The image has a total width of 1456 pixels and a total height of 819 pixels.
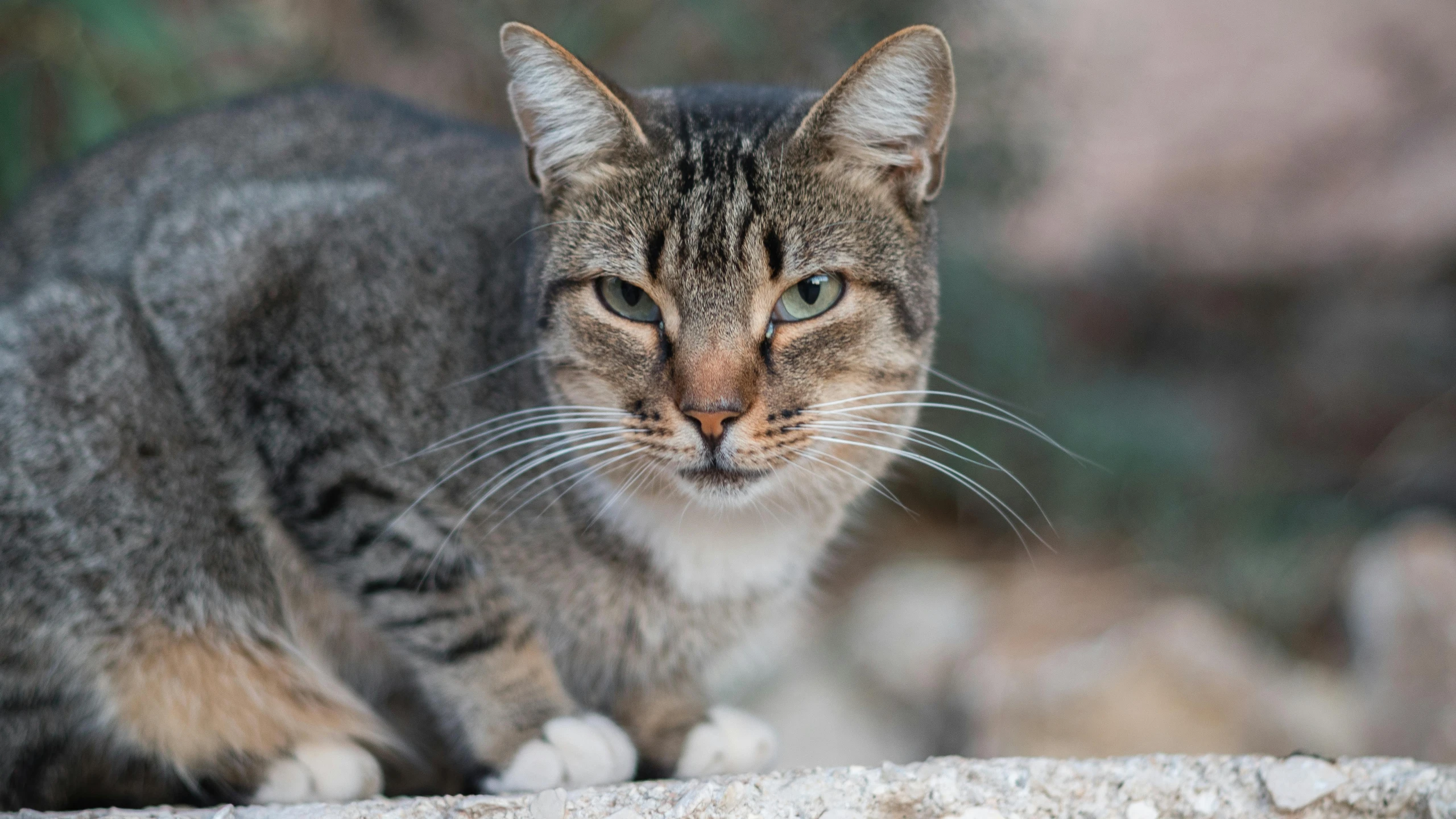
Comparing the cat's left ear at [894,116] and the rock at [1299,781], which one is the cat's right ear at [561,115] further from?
the rock at [1299,781]

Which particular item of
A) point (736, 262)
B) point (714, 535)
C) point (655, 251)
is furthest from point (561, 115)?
point (714, 535)

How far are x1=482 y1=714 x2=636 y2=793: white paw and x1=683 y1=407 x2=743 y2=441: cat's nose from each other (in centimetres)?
72

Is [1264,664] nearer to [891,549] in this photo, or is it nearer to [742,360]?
[891,549]

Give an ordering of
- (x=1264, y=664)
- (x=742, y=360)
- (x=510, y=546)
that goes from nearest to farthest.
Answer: (x=742, y=360) → (x=510, y=546) → (x=1264, y=664)

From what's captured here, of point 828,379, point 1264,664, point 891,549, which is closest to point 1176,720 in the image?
point 1264,664

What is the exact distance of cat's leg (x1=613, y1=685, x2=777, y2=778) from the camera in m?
2.68

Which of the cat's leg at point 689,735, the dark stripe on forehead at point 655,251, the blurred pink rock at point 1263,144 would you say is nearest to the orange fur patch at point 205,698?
the cat's leg at point 689,735

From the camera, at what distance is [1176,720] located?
4.29 meters

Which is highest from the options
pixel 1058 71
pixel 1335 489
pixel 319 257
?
pixel 1058 71

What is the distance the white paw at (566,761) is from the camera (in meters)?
2.37

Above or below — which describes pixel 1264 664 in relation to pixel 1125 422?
below

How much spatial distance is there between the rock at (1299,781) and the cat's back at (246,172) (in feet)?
6.48

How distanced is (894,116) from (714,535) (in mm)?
994

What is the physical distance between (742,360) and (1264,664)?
379 centimetres
